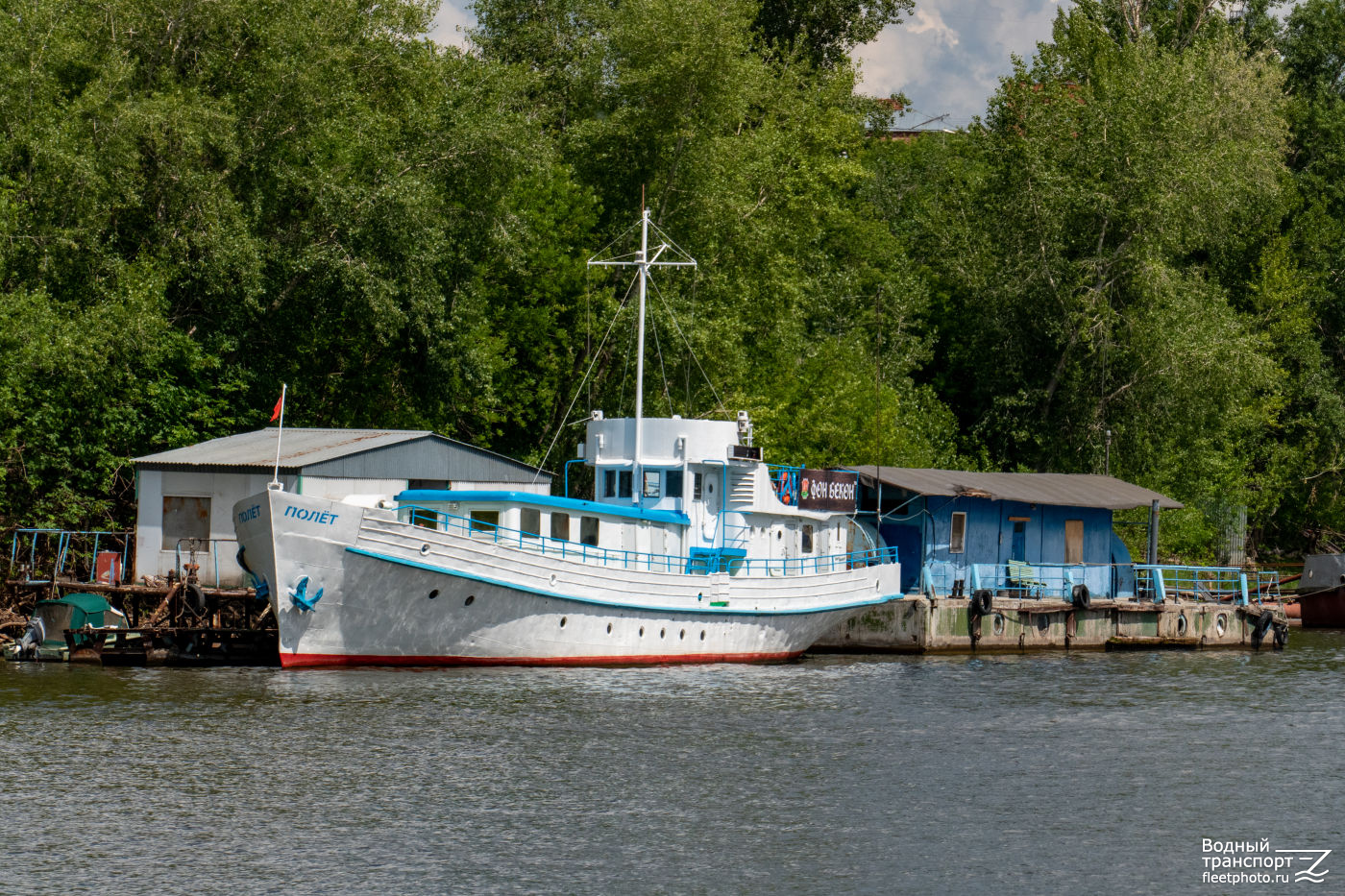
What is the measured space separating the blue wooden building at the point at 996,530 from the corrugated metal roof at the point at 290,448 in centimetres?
978

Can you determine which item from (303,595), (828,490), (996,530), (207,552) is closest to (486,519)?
(303,595)

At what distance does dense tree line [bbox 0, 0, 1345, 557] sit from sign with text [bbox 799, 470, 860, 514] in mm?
3934

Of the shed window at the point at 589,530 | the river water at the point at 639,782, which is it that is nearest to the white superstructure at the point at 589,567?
the shed window at the point at 589,530

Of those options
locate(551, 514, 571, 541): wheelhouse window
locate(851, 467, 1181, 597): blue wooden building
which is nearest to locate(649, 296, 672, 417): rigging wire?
locate(851, 467, 1181, 597): blue wooden building

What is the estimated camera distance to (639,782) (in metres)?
21.7

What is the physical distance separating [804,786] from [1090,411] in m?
34.4

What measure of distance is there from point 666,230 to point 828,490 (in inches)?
546

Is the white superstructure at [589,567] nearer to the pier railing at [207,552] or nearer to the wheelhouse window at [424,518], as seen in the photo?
the wheelhouse window at [424,518]

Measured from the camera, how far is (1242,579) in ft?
145

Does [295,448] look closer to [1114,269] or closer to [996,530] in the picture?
[996,530]

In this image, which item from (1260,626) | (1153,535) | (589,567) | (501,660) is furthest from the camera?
(1153,535)

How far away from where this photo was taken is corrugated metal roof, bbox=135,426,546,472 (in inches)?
1297

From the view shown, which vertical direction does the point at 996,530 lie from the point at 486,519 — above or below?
above

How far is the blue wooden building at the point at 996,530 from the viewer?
3928cm
